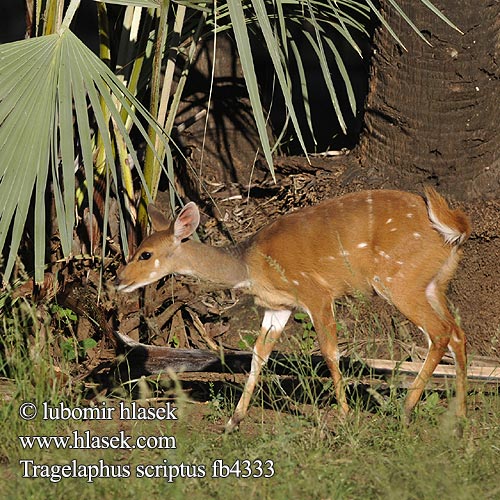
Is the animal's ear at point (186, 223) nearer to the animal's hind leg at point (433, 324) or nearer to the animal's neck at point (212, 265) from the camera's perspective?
the animal's neck at point (212, 265)

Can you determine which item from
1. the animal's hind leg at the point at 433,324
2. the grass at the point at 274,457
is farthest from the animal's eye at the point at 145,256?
the animal's hind leg at the point at 433,324

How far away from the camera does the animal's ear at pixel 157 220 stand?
19.5ft

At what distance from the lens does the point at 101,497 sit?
3938 mm

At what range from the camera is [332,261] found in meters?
5.75

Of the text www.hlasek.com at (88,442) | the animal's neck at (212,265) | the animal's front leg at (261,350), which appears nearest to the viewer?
the text www.hlasek.com at (88,442)

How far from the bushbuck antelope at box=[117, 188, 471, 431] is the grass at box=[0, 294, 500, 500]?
2.12 ft

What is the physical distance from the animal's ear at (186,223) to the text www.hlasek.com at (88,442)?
4.78ft

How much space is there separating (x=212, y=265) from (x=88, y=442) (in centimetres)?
161

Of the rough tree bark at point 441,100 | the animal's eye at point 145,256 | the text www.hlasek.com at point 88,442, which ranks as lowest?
the text www.hlasek.com at point 88,442

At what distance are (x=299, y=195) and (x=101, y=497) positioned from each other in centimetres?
323

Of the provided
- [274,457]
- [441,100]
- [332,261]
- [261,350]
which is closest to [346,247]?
[332,261]

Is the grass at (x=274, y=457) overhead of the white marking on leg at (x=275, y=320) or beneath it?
overhead

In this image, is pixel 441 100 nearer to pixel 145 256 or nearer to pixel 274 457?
pixel 145 256

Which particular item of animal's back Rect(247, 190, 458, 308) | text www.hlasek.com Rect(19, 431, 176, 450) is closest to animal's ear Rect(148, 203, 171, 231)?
animal's back Rect(247, 190, 458, 308)
